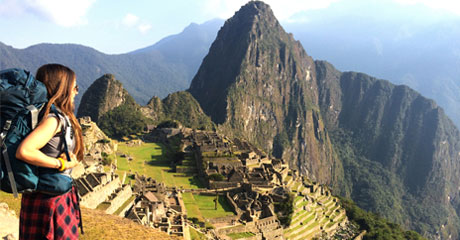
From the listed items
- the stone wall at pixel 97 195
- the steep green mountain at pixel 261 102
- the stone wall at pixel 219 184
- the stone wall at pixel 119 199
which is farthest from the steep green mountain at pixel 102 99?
the stone wall at pixel 97 195

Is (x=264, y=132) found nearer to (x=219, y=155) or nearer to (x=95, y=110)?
(x=95, y=110)

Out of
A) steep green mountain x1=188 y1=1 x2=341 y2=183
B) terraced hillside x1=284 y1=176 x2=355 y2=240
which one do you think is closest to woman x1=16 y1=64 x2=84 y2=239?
terraced hillside x1=284 y1=176 x2=355 y2=240

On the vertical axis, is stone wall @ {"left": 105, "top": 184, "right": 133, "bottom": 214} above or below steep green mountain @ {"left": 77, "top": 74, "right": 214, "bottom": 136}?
below

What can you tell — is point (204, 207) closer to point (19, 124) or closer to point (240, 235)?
point (240, 235)

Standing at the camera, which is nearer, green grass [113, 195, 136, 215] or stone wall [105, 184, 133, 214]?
stone wall [105, 184, 133, 214]

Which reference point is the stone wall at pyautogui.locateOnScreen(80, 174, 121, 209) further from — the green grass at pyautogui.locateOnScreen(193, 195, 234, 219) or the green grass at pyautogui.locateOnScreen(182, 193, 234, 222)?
the green grass at pyautogui.locateOnScreen(193, 195, 234, 219)
